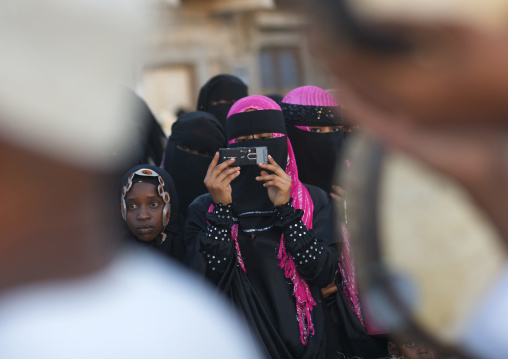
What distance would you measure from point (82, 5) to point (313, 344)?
234cm

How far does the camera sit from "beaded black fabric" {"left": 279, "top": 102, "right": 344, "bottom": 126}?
3.28 m

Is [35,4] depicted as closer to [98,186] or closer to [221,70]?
[98,186]

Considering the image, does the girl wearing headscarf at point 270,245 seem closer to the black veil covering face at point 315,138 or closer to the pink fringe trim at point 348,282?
the pink fringe trim at point 348,282

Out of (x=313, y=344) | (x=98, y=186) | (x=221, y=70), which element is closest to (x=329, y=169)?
(x=313, y=344)

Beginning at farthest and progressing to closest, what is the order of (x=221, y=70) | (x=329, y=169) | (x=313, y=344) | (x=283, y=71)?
(x=283, y=71), (x=221, y=70), (x=329, y=169), (x=313, y=344)

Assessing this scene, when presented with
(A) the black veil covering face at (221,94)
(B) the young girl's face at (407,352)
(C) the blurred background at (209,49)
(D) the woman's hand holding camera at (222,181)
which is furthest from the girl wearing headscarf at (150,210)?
(C) the blurred background at (209,49)

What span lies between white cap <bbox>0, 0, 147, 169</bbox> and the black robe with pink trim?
6.81ft

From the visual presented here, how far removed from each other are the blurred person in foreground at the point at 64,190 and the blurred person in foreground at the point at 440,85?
318mm

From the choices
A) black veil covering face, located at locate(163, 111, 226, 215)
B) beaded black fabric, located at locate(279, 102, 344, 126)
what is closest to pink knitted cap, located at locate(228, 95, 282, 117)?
beaded black fabric, located at locate(279, 102, 344, 126)

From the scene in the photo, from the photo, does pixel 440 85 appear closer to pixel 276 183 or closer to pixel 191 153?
pixel 276 183

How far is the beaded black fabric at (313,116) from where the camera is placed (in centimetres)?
328

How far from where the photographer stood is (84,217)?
2.48 ft

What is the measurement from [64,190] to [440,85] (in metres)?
0.45

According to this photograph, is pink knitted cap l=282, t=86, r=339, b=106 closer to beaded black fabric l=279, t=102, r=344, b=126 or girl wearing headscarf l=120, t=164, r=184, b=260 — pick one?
beaded black fabric l=279, t=102, r=344, b=126
